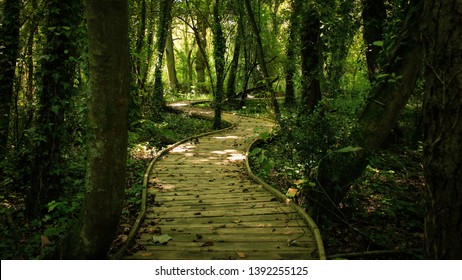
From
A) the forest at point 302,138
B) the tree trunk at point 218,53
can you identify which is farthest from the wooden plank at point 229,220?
the tree trunk at point 218,53

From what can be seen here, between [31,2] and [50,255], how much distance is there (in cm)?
554

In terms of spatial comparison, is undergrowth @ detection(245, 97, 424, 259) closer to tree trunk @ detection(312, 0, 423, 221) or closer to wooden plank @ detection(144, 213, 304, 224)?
tree trunk @ detection(312, 0, 423, 221)

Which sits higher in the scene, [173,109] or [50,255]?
[173,109]

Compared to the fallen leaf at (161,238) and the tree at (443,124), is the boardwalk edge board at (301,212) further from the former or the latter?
the fallen leaf at (161,238)

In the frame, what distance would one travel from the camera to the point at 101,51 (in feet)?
10.2

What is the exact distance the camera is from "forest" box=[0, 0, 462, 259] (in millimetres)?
2699

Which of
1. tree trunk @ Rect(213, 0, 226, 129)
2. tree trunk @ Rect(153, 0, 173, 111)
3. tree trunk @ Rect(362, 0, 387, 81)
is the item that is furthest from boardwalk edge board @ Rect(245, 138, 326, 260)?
tree trunk @ Rect(153, 0, 173, 111)

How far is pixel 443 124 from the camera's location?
259 cm

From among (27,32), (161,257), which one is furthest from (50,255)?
(27,32)

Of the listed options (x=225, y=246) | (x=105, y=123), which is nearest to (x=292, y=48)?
(x=225, y=246)

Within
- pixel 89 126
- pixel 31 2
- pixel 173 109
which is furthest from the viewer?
pixel 173 109

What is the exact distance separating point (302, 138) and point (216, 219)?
199cm

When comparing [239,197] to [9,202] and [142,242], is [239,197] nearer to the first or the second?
[142,242]

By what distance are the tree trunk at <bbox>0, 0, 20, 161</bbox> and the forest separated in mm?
20
